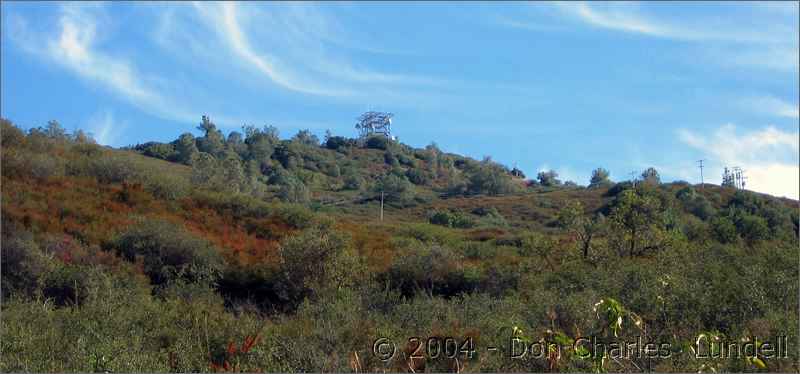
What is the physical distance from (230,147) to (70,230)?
48.5 metres

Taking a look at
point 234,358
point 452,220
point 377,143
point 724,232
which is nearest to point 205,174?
point 452,220

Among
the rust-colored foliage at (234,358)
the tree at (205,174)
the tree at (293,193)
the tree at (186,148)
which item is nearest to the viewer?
the rust-colored foliage at (234,358)

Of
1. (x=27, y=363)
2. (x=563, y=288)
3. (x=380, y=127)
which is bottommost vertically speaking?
(x=27, y=363)

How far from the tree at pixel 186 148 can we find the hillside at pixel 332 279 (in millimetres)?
11629

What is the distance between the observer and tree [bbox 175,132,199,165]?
60341 mm

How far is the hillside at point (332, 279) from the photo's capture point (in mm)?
8398

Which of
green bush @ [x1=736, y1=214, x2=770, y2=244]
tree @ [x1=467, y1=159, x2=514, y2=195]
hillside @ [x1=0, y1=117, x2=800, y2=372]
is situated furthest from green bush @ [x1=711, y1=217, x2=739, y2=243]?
tree @ [x1=467, y1=159, x2=514, y2=195]

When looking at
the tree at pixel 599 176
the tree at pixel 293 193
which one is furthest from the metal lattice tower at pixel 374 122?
the tree at pixel 599 176

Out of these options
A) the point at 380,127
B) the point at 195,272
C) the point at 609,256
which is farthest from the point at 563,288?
the point at 380,127

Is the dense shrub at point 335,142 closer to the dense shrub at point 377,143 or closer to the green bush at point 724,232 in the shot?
the dense shrub at point 377,143

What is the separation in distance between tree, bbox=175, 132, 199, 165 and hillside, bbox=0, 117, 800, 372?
38.2ft

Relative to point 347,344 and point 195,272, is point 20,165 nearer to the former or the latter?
point 195,272

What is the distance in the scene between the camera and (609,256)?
1977cm

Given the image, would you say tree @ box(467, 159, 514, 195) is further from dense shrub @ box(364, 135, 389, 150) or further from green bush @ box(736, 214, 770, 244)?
green bush @ box(736, 214, 770, 244)
